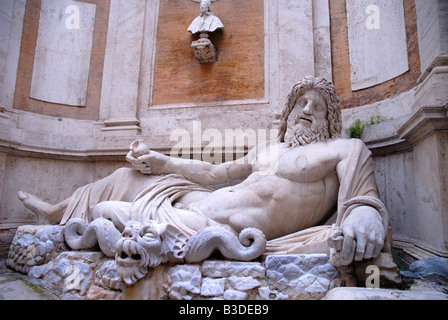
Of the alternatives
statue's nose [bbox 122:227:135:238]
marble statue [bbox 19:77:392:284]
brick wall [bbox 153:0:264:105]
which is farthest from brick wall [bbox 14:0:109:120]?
statue's nose [bbox 122:227:135:238]

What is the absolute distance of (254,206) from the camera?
2.74 m

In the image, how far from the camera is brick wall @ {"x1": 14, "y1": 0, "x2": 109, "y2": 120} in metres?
5.07

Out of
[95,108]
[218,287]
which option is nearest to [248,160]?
[218,287]

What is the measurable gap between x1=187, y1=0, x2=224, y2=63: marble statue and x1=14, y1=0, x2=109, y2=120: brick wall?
160 centimetres

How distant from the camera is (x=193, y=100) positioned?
5.12 metres

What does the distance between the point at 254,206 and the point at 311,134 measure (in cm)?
80

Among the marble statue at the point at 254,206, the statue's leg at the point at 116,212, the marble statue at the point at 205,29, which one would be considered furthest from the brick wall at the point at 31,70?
the statue's leg at the point at 116,212

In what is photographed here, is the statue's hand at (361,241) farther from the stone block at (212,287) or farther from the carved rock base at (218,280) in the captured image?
the stone block at (212,287)

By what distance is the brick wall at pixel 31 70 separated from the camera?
16.6ft

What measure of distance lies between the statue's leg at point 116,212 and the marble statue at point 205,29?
3001mm

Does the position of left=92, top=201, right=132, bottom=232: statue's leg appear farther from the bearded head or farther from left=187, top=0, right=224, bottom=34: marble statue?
left=187, top=0, right=224, bottom=34: marble statue

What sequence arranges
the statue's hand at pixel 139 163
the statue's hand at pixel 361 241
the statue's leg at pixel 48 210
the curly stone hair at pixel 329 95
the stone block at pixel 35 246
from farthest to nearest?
1. the statue's leg at pixel 48 210
2. the statue's hand at pixel 139 163
3. the curly stone hair at pixel 329 95
4. the stone block at pixel 35 246
5. the statue's hand at pixel 361 241

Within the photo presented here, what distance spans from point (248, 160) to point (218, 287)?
1391 mm

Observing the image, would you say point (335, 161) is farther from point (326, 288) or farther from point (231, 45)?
point (231, 45)
